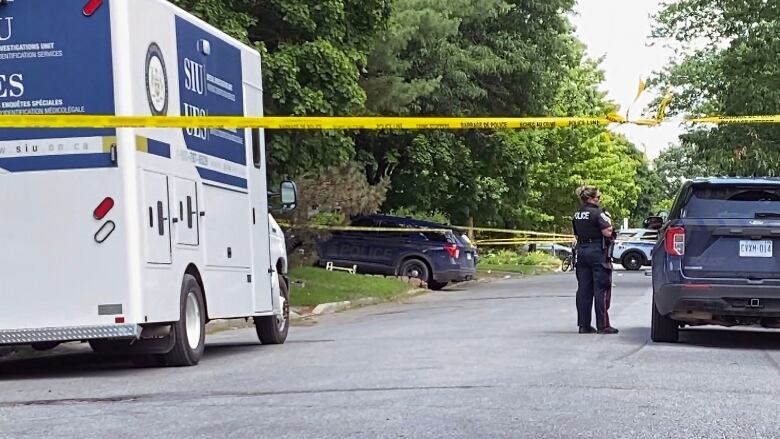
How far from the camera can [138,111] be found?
33.2 feet

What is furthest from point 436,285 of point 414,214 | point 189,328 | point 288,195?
point 189,328

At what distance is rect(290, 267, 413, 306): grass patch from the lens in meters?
23.3

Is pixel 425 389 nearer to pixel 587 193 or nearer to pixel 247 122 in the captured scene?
pixel 247 122

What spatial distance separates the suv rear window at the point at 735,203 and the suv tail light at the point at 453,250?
56.6 feet

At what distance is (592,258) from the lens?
13789 millimetres

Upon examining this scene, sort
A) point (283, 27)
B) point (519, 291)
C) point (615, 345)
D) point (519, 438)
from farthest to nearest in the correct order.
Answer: point (519, 291)
point (283, 27)
point (615, 345)
point (519, 438)

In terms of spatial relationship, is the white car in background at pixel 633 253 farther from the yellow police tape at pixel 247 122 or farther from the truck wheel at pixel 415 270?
the yellow police tape at pixel 247 122

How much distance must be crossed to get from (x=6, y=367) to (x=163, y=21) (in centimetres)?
419

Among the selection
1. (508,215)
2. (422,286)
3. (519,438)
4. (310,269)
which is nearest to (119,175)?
(519,438)

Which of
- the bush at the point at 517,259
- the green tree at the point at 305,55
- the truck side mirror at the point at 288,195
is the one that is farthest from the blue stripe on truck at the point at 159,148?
the bush at the point at 517,259

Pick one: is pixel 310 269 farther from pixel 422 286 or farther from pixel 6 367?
pixel 6 367

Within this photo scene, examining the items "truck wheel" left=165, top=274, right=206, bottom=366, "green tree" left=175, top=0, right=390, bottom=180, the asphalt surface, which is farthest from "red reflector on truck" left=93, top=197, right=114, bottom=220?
"green tree" left=175, top=0, right=390, bottom=180

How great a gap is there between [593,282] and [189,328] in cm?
499

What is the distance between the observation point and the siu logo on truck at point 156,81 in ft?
34.2
